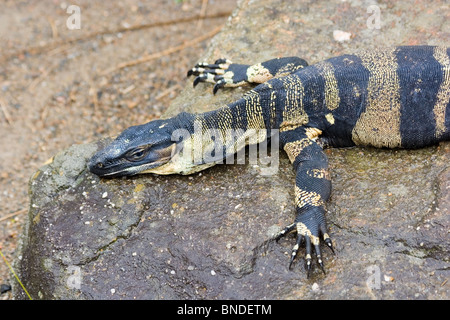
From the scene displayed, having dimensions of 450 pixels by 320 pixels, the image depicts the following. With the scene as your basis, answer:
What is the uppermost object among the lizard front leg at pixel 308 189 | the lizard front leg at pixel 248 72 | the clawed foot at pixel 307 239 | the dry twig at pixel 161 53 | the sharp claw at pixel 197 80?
the lizard front leg at pixel 248 72

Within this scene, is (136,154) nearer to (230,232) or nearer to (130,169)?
(130,169)

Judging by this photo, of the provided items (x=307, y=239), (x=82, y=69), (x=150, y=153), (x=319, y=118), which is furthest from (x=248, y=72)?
(x=82, y=69)

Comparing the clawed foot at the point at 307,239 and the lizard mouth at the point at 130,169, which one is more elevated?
the lizard mouth at the point at 130,169

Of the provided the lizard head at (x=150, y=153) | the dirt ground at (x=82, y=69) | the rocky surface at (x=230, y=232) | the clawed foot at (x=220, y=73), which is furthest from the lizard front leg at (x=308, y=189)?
the dirt ground at (x=82, y=69)

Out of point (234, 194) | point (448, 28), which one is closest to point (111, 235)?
point (234, 194)

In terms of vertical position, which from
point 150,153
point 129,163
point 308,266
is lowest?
point 308,266

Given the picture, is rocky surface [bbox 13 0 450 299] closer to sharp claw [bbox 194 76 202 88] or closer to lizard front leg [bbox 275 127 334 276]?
lizard front leg [bbox 275 127 334 276]

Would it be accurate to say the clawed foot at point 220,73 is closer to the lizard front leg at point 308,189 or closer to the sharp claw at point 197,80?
the sharp claw at point 197,80
